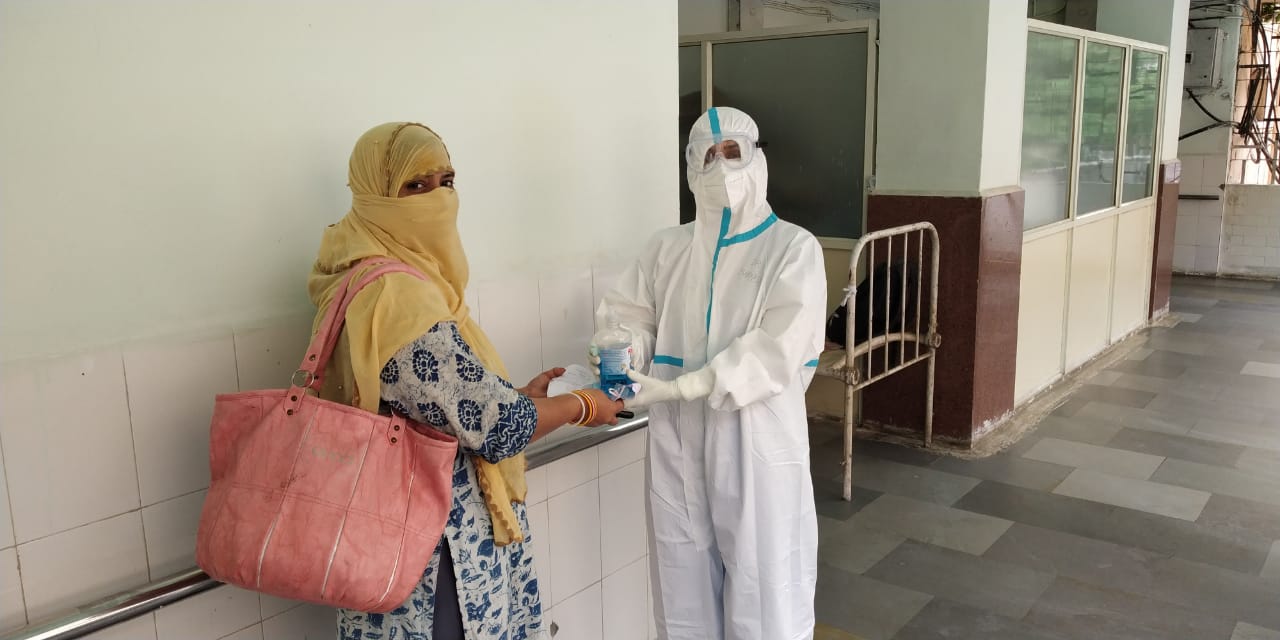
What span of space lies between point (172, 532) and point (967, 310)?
12.4 ft

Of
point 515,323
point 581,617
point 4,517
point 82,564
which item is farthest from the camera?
point 581,617

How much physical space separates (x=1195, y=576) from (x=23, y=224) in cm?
362

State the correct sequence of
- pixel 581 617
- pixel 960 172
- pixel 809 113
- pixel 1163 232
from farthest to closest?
pixel 1163 232, pixel 809 113, pixel 960 172, pixel 581 617

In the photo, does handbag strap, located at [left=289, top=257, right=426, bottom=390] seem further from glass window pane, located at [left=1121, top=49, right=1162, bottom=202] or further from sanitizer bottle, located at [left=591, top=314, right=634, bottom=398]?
glass window pane, located at [left=1121, top=49, right=1162, bottom=202]

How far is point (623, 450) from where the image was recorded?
2.59 metres

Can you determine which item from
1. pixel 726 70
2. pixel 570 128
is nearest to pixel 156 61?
pixel 570 128

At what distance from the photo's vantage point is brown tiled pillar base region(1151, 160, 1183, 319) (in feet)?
23.0

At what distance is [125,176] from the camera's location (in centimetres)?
151

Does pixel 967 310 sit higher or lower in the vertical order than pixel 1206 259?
higher

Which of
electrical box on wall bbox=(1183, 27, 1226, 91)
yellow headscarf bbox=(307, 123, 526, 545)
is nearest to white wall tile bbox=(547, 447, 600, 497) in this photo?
yellow headscarf bbox=(307, 123, 526, 545)

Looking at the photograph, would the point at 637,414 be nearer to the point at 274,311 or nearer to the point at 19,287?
the point at 274,311

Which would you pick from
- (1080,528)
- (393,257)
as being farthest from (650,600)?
(1080,528)

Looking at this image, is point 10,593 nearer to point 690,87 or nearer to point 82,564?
point 82,564

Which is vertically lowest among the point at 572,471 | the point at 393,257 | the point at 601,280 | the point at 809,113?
the point at 572,471
